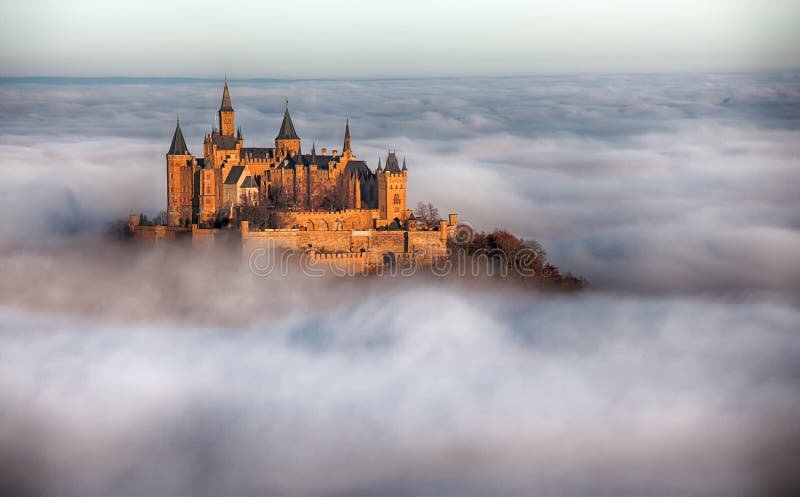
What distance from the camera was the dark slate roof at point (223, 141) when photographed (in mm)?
56812

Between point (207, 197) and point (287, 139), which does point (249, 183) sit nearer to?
point (207, 197)

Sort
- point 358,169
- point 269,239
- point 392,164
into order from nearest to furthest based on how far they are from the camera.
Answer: point 269,239
point 392,164
point 358,169

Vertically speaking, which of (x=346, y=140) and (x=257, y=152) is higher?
(x=346, y=140)

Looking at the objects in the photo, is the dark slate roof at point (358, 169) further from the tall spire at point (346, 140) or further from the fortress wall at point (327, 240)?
the fortress wall at point (327, 240)

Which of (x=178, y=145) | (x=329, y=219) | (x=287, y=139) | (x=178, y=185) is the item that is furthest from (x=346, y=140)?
(x=178, y=185)

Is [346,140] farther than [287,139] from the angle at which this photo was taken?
Yes

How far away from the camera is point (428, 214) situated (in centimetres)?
5884

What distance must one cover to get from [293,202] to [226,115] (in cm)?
388

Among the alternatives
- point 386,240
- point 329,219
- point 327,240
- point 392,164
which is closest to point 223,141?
point 329,219

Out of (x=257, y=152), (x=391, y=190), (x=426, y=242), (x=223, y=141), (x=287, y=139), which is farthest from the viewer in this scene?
(x=287, y=139)

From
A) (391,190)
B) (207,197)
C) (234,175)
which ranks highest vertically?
(234,175)

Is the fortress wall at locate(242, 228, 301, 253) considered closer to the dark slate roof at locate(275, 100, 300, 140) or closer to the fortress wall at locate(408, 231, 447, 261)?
the fortress wall at locate(408, 231, 447, 261)

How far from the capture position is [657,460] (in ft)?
167

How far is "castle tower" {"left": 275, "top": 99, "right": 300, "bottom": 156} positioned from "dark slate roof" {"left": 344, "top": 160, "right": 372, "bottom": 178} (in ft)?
6.87
